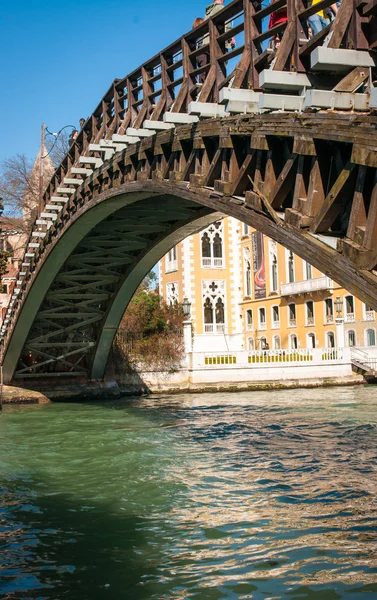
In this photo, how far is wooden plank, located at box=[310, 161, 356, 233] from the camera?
663 cm

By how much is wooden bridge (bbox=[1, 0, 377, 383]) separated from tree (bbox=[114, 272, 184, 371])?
9.11 meters

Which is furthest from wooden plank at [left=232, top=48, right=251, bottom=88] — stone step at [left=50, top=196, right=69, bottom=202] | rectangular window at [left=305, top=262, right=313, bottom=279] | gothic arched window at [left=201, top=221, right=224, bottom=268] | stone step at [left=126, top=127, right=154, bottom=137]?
gothic arched window at [left=201, top=221, right=224, bottom=268]

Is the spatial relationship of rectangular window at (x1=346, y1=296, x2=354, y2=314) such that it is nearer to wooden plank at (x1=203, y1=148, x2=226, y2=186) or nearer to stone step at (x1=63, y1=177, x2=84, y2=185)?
stone step at (x1=63, y1=177, x2=84, y2=185)

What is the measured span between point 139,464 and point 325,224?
21.1 ft

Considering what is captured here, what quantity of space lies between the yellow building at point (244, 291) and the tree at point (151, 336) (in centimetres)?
592

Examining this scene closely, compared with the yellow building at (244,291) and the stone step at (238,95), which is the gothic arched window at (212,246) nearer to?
the yellow building at (244,291)

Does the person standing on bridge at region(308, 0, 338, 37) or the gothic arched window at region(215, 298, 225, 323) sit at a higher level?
the gothic arched window at region(215, 298, 225, 323)

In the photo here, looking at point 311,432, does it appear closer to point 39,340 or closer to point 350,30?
point 350,30

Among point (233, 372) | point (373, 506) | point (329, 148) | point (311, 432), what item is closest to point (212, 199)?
→ point (329, 148)

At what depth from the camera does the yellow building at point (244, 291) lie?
40312 millimetres

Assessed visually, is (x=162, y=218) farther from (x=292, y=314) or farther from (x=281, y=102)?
(x=292, y=314)

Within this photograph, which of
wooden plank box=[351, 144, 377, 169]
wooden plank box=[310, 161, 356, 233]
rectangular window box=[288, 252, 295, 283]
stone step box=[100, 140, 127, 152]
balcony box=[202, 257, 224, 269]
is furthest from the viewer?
balcony box=[202, 257, 224, 269]

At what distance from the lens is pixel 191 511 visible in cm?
871

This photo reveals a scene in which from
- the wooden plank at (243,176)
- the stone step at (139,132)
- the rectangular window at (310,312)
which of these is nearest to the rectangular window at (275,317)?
the rectangular window at (310,312)
